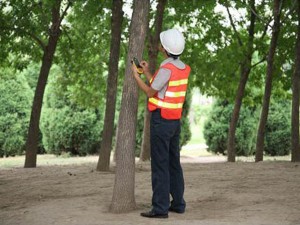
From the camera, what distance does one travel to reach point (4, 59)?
17094 mm

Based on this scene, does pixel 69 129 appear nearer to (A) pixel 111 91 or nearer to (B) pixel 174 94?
(A) pixel 111 91

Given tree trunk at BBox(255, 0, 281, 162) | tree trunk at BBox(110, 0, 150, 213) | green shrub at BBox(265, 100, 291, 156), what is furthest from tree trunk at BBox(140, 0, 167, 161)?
green shrub at BBox(265, 100, 291, 156)

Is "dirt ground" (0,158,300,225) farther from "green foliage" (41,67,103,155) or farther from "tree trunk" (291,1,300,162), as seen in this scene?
"green foliage" (41,67,103,155)

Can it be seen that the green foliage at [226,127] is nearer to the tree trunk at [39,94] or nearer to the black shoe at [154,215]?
the tree trunk at [39,94]

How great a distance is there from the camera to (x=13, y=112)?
23.6 meters

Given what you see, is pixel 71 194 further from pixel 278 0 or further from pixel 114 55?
pixel 278 0

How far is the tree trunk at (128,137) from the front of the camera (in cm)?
728

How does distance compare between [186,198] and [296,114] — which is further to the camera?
[296,114]

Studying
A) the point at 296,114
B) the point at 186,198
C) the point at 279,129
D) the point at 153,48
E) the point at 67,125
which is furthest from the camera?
the point at 279,129

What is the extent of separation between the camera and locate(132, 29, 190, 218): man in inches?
269

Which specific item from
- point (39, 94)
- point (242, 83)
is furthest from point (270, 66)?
point (39, 94)

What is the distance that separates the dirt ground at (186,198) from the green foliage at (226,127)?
13.1 m

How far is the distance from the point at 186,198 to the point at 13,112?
16585mm

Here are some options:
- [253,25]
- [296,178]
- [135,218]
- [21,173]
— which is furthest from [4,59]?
[135,218]
